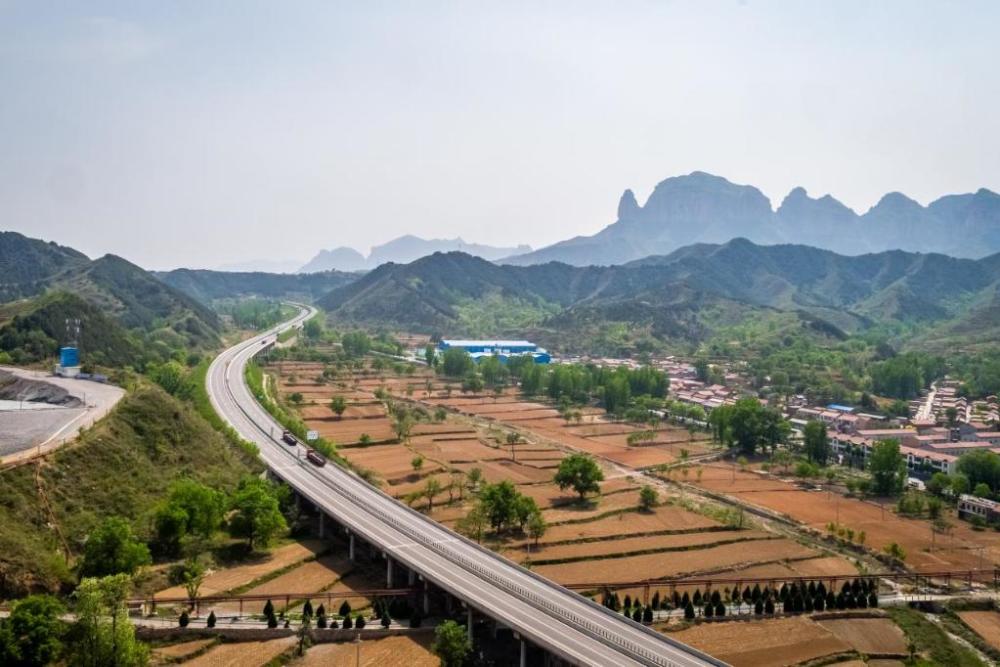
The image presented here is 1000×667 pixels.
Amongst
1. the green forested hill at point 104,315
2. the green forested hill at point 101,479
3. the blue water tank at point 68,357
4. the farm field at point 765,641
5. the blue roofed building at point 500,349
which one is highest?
the green forested hill at point 104,315

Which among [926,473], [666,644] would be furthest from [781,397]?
[666,644]

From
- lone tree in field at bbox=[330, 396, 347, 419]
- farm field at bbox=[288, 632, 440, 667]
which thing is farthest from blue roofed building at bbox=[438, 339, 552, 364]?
farm field at bbox=[288, 632, 440, 667]

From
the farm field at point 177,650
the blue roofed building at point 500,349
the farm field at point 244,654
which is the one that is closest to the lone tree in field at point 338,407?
the farm field at point 244,654

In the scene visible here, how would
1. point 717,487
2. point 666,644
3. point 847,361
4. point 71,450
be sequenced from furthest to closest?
point 847,361 → point 717,487 → point 71,450 → point 666,644

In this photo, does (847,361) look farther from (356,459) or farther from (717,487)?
(356,459)

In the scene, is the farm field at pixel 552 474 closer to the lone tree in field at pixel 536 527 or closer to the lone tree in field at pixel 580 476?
the lone tree in field at pixel 536 527

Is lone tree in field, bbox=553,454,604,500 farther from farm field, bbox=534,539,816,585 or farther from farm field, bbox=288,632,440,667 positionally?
farm field, bbox=288,632,440,667
